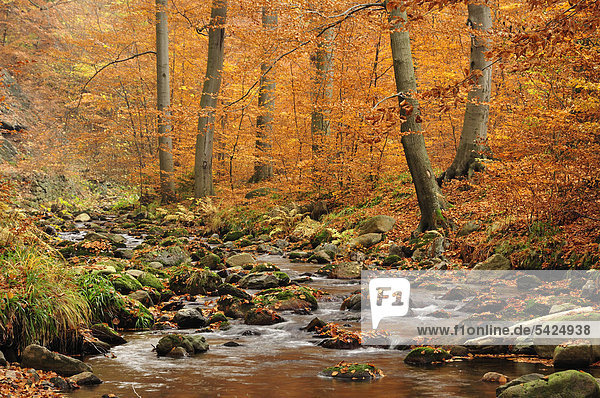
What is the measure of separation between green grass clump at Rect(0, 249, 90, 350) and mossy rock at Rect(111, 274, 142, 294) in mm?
1259

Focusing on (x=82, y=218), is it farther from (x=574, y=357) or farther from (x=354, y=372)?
(x=574, y=357)

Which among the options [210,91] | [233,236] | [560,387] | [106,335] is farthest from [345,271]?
[210,91]

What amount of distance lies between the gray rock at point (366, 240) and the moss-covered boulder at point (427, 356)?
6071mm

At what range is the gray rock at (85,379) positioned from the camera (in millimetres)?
4585

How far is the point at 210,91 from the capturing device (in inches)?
690

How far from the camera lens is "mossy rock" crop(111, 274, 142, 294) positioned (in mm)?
7551

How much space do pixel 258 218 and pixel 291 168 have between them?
1798 mm

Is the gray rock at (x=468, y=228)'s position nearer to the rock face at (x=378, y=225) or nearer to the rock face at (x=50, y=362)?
the rock face at (x=378, y=225)

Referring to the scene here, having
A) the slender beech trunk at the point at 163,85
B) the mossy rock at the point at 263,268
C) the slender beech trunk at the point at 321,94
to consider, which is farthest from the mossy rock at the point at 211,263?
the slender beech trunk at the point at 163,85

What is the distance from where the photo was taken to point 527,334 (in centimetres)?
530

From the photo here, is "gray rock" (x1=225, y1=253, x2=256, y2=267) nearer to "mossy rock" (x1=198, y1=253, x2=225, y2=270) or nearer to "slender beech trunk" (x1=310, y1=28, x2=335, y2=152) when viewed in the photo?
"mossy rock" (x1=198, y1=253, x2=225, y2=270)

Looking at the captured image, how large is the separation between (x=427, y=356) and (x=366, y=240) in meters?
6.27

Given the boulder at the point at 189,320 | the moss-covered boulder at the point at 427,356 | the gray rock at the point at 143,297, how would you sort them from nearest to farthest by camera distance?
the moss-covered boulder at the point at 427,356 → the boulder at the point at 189,320 → the gray rock at the point at 143,297

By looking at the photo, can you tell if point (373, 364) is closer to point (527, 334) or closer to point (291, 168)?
point (527, 334)
